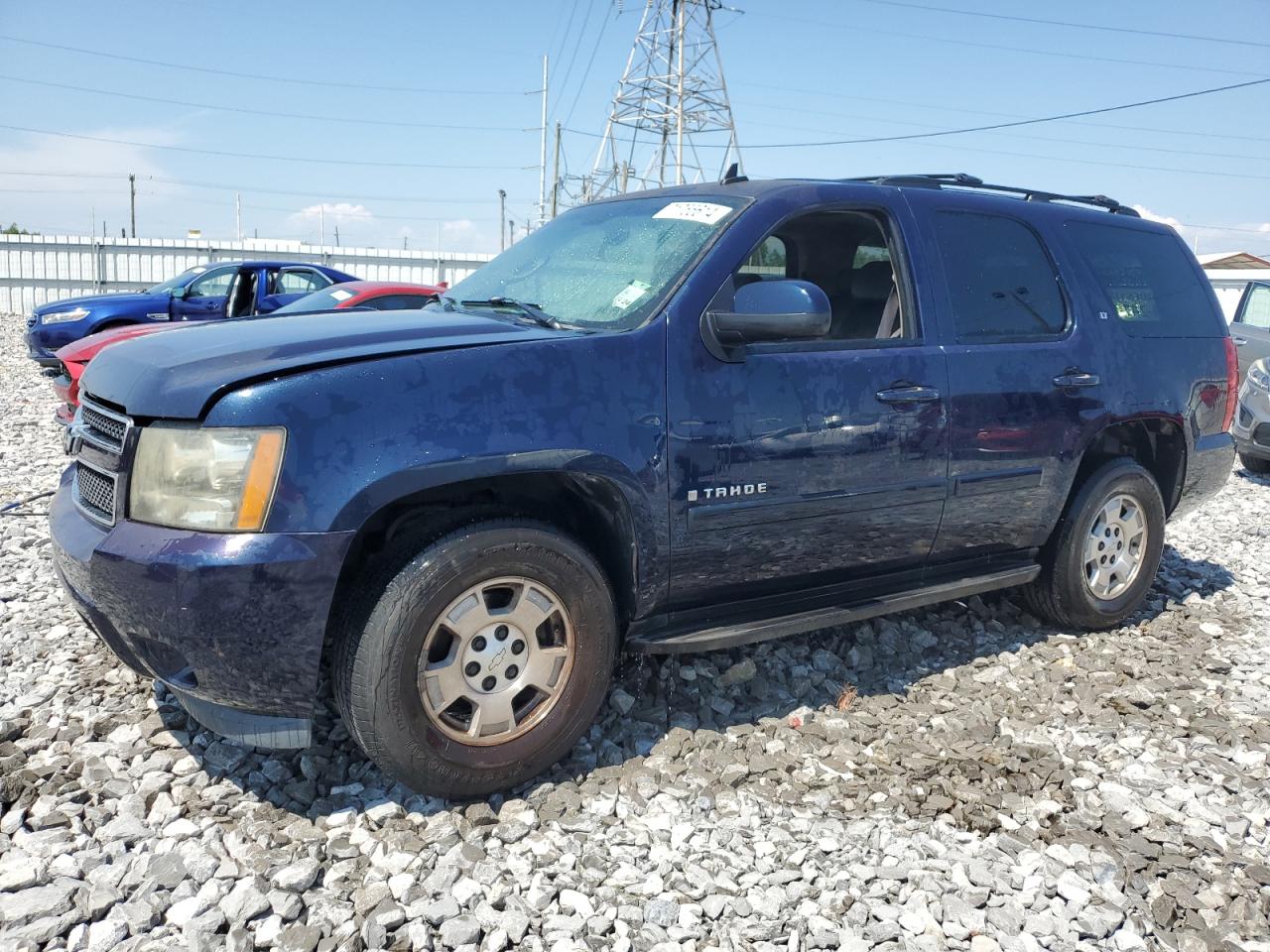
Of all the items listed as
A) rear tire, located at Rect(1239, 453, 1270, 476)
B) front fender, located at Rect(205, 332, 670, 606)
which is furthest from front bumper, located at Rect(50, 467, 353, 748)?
rear tire, located at Rect(1239, 453, 1270, 476)

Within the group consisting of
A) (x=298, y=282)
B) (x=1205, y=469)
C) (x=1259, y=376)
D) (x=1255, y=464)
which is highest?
(x=298, y=282)

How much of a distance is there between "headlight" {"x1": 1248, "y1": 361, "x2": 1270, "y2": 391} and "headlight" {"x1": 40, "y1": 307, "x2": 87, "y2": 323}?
1356cm

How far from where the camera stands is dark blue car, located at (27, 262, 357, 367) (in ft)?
40.0

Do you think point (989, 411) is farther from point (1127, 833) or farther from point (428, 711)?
point (428, 711)

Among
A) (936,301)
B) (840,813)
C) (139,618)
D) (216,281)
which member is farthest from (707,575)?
(216,281)

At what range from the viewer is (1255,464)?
30.9 feet

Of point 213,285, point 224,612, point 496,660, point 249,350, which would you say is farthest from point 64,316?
point 496,660

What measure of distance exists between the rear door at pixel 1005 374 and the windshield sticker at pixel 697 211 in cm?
92

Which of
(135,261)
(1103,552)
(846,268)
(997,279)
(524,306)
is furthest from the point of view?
(135,261)

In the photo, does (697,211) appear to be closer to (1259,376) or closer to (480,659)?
(480,659)

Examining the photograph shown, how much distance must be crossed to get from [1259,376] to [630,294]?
8476mm

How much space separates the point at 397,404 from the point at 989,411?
7.85 feet

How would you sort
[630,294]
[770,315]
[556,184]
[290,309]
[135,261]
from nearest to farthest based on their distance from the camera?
[770,315]
[630,294]
[290,309]
[135,261]
[556,184]

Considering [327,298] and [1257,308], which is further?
[1257,308]
